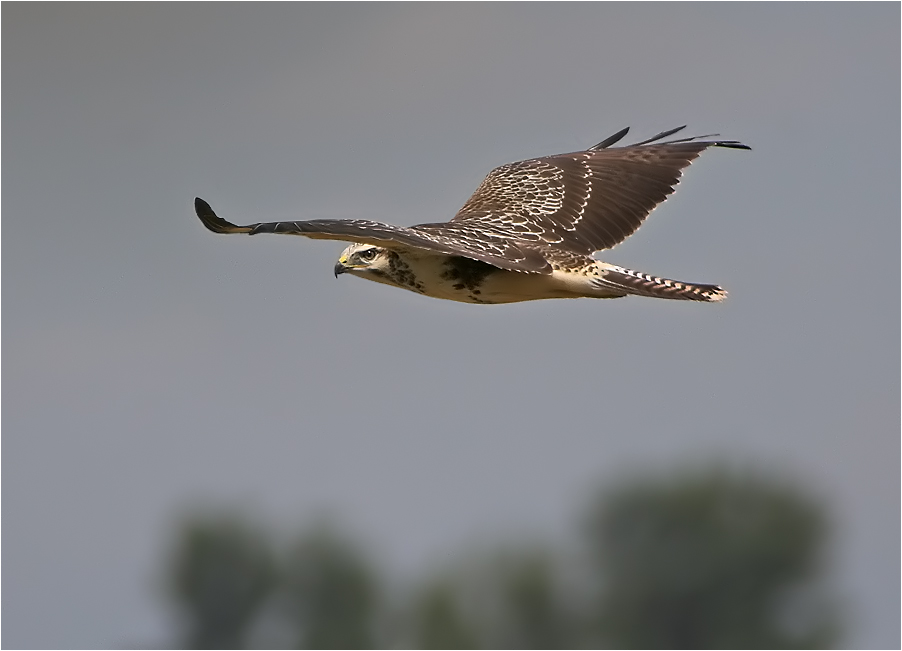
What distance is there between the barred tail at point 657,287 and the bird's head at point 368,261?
1877mm

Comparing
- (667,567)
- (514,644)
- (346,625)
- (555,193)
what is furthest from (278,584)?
(555,193)

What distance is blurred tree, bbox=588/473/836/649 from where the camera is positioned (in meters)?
78.2

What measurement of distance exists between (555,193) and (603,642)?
6451 cm

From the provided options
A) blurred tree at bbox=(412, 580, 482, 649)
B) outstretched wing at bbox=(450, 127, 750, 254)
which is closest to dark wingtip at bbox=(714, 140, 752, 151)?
outstretched wing at bbox=(450, 127, 750, 254)

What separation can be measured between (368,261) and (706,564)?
215 ft

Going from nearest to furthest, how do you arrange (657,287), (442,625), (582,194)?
(657,287) < (582,194) < (442,625)

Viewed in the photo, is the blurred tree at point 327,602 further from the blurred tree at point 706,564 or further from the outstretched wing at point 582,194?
the outstretched wing at point 582,194

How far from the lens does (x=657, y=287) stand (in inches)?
607

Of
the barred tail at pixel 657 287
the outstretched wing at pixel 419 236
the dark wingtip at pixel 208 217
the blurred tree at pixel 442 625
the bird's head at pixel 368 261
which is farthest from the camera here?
the blurred tree at pixel 442 625

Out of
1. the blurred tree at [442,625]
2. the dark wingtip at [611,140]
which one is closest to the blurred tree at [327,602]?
the blurred tree at [442,625]

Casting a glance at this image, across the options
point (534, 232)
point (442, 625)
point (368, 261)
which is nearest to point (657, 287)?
point (534, 232)

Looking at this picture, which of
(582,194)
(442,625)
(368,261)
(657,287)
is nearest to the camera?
(657,287)

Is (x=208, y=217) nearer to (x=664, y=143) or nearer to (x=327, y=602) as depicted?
(x=664, y=143)

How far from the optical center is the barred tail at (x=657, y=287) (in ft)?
50.5
